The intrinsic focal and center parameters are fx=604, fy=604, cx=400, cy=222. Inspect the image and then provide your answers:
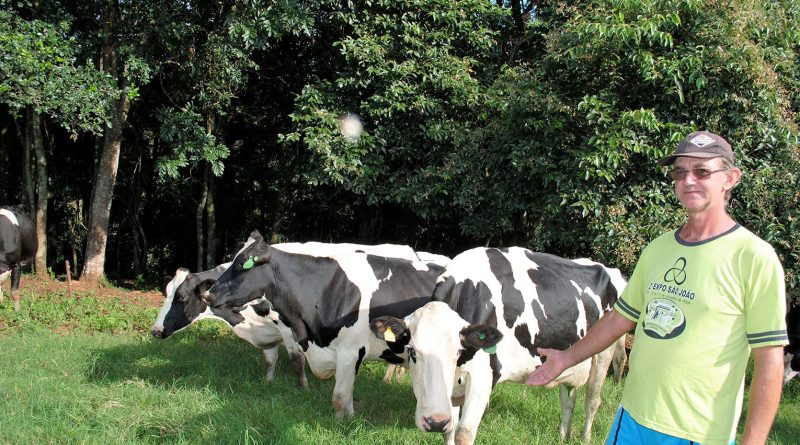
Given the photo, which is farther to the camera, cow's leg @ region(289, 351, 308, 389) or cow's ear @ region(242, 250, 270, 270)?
cow's leg @ region(289, 351, 308, 389)

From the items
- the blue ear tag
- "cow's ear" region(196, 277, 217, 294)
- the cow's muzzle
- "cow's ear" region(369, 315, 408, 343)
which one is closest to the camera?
the cow's muzzle

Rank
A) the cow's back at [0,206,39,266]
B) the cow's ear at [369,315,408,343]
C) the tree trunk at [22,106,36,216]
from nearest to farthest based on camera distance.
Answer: the cow's ear at [369,315,408,343]
the cow's back at [0,206,39,266]
the tree trunk at [22,106,36,216]

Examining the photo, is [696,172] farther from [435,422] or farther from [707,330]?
[435,422]

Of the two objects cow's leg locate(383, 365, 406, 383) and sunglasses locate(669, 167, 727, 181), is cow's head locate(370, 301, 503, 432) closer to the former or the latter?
sunglasses locate(669, 167, 727, 181)

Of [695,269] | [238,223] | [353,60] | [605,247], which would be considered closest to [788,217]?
[605,247]

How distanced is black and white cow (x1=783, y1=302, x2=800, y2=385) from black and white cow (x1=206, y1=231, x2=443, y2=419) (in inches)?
195

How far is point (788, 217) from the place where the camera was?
751cm

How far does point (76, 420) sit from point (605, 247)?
631 centimetres

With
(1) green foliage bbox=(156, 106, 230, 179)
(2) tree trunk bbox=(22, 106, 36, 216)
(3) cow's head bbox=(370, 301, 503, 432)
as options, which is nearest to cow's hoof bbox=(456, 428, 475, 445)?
(3) cow's head bbox=(370, 301, 503, 432)

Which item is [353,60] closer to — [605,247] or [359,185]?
[359,185]

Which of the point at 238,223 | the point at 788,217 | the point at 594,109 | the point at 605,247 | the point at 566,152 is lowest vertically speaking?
the point at 238,223

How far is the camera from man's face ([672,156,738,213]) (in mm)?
2461

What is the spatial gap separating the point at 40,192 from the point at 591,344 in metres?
13.1

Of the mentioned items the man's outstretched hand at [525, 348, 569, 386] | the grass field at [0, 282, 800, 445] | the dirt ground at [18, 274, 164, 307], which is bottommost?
the dirt ground at [18, 274, 164, 307]
